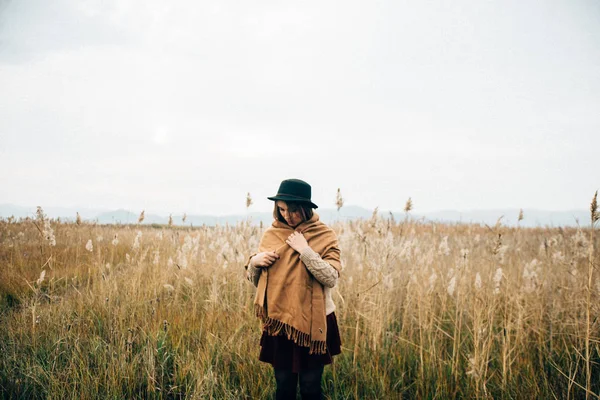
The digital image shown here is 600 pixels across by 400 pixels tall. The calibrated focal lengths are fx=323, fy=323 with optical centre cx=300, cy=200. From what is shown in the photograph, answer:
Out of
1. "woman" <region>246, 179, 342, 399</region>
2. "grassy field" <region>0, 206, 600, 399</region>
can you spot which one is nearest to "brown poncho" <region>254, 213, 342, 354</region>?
"woman" <region>246, 179, 342, 399</region>

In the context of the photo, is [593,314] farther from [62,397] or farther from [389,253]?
[62,397]

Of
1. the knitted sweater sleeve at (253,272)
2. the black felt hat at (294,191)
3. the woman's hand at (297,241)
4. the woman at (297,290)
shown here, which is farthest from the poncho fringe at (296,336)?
the black felt hat at (294,191)

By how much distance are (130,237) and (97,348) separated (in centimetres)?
689

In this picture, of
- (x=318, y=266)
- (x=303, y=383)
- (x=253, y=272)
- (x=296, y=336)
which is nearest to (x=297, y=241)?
(x=318, y=266)

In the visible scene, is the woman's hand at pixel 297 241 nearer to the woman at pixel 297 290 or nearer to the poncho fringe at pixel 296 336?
the woman at pixel 297 290

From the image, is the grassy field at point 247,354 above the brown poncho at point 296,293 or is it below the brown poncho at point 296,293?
below

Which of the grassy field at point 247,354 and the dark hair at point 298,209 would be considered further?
the grassy field at point 247,354

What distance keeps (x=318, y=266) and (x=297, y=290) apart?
0.24 metres

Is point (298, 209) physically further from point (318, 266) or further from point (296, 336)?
point (296, 336)

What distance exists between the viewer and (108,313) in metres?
3.48

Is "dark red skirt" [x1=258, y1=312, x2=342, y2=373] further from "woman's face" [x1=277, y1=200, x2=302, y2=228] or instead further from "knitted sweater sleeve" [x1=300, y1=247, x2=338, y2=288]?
"woman's face" [x1=277, y1=200, x2=302, y2=228]

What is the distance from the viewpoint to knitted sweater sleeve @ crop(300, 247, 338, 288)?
6.51 feet

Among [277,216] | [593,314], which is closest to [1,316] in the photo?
[277,216]

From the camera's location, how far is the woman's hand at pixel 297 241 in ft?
6.65
